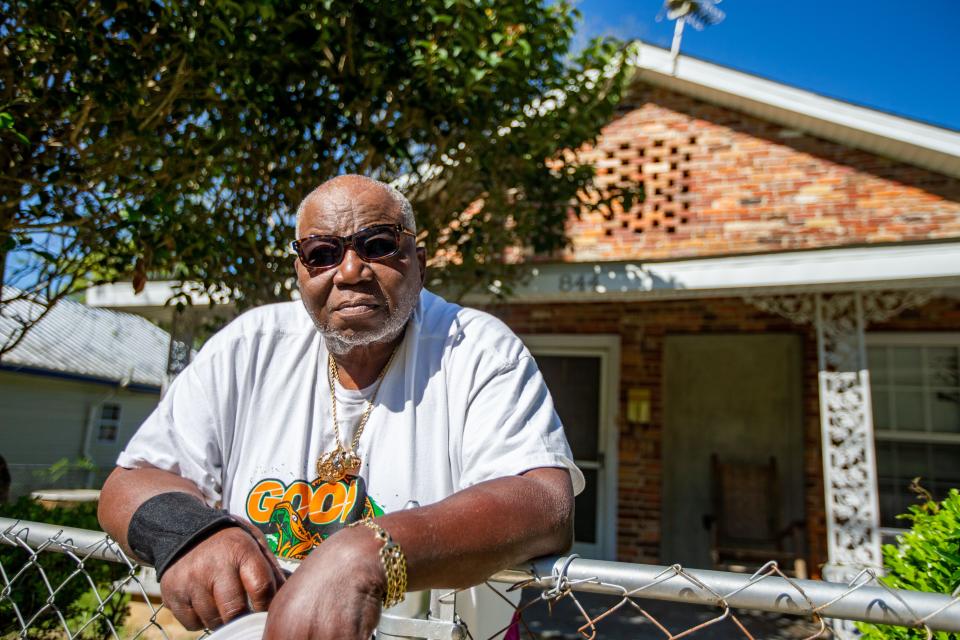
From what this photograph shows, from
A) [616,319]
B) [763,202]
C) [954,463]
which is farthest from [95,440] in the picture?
[954,463]

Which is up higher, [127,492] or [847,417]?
[847,417]

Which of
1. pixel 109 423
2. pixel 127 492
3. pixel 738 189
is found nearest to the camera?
pixel 127 492

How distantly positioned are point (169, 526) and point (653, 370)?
243 inches

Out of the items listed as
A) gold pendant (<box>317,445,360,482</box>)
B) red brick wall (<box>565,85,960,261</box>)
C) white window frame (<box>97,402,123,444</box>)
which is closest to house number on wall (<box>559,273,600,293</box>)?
red brick wall (<box>565,85,960,261</box>)

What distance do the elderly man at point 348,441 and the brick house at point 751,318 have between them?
4.27 m

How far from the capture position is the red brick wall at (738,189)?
581 cm

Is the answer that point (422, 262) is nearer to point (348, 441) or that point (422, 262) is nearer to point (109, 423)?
point (348, 441)

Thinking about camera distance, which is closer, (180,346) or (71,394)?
(180,346)

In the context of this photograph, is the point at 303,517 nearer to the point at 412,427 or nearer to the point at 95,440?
the point at 412,427

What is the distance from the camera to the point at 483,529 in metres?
0.97

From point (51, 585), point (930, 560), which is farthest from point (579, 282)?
point (51, 585)

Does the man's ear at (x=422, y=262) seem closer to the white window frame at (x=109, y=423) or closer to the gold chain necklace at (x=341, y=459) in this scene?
the gold chain necklace at (x=341, y=459)

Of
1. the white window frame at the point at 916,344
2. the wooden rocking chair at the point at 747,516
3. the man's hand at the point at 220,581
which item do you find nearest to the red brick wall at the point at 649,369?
the wooden rocking chair at the point at 747,516

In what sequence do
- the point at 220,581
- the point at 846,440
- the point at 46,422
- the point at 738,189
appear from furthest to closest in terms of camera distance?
the point at 46,422, the point at 738,189, the point at 846,440, the point at 220,581
